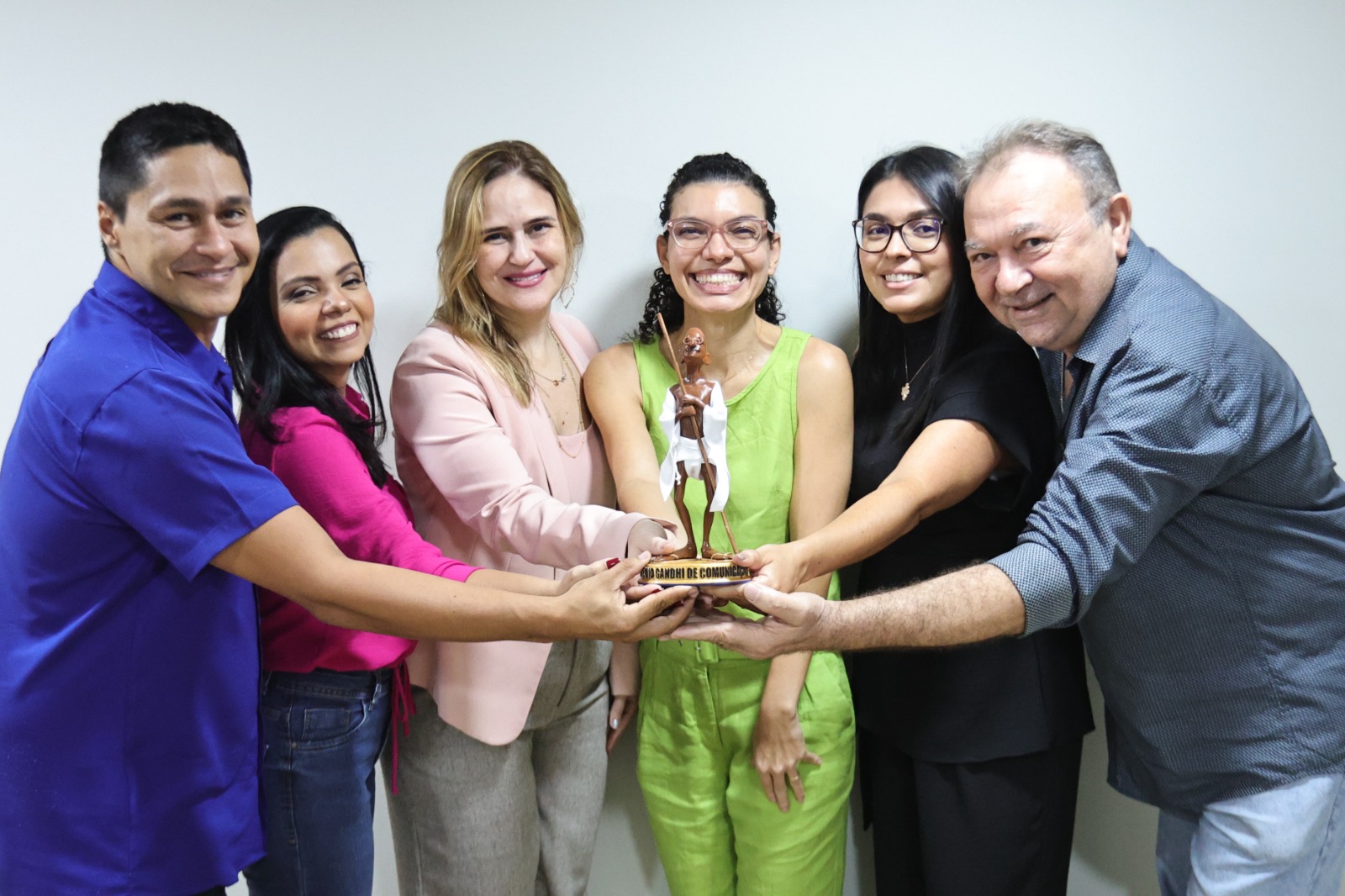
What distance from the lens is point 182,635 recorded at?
1625mm

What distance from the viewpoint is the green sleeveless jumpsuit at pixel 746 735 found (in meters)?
2.22

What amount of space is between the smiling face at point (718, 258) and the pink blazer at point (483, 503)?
0.43 meters

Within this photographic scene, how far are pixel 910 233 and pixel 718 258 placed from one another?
1.34 ft

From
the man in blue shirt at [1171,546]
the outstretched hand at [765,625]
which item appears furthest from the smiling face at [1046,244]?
the outstretched hand at [765,625]

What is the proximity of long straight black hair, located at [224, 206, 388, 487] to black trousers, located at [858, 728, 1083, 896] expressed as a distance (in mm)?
1370

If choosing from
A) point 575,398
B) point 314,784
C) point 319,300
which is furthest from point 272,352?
point 314,784

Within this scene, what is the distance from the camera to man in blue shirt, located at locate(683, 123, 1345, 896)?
1658mm

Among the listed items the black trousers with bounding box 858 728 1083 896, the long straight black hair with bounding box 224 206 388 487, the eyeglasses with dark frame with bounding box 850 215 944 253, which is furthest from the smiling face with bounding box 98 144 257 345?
the black trousers with bounding box 858 728 1083 896

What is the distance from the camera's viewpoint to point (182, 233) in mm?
1612

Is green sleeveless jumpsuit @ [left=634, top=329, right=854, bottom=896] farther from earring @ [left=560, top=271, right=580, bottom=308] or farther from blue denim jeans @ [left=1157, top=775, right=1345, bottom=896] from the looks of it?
blue denim jeans @ [left=1157, top=775, right=1345, bottom=896]

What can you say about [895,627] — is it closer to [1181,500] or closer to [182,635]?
[1181,500]

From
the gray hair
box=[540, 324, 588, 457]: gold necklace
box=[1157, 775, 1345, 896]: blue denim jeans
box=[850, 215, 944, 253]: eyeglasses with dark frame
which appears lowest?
box=[1157, 775, 1345, 896]: blue denim jeans

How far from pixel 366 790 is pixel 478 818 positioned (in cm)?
26

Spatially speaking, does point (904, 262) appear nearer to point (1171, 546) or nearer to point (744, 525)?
point (744, 525)
